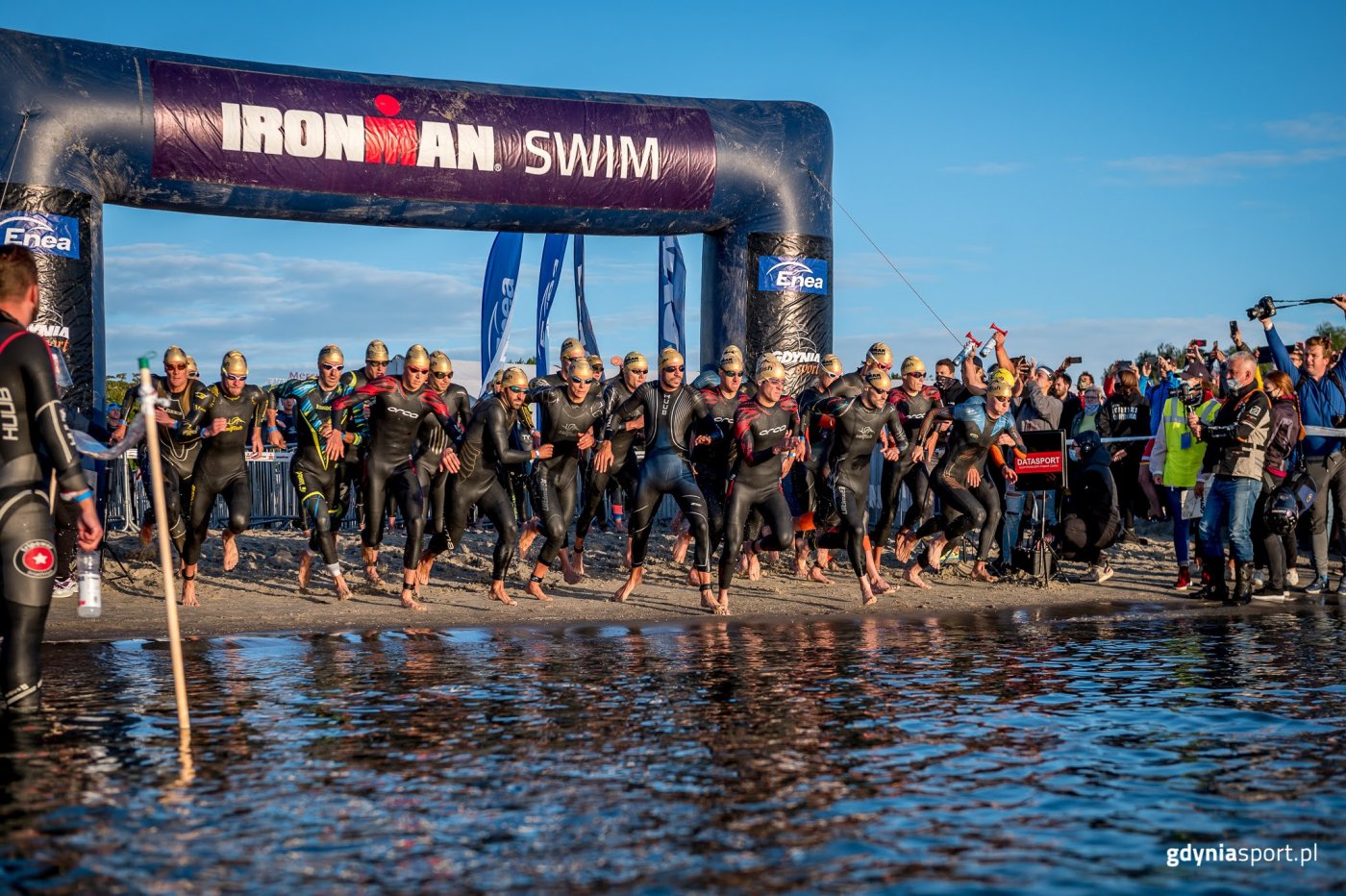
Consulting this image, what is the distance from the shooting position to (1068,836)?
4543mm

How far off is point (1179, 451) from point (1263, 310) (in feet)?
6.16

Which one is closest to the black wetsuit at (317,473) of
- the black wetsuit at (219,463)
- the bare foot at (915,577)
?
the black wetsuit at (219,463)

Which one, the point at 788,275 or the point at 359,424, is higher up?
the point at 788,275

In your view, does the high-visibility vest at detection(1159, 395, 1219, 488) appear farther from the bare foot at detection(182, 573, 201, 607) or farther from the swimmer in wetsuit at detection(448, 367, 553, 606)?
the bare foot at detection(182, 573, 201, 607)

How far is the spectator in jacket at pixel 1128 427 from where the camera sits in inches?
651

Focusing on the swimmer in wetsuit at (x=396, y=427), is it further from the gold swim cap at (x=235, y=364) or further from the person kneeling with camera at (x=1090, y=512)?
the person kneeling with camera at (x=1090, y=512)

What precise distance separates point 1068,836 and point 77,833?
3084mm

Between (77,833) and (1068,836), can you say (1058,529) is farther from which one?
(77,833)

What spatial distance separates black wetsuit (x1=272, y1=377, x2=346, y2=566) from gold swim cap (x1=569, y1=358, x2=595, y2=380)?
210 centimetres

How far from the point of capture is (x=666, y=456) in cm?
1292

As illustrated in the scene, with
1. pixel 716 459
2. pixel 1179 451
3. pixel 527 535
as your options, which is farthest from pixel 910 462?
pixel 527 535

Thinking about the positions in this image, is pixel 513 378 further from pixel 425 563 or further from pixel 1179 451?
pixel 1179 451

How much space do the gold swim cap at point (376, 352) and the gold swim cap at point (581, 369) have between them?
1874 millimetres

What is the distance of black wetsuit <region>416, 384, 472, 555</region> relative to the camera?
13.1 metres
